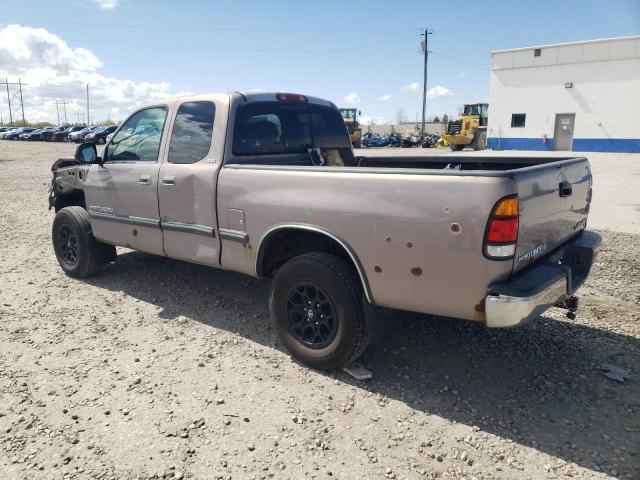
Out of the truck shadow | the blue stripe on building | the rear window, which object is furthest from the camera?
the blue stripe on building

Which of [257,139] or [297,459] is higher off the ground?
[257,139]

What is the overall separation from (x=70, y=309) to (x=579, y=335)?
470 cm

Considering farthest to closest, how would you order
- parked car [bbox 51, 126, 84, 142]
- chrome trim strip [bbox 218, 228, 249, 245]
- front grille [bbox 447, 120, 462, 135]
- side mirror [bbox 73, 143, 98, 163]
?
parked car [bbox 51, 126, 84, 142] < front grille [bbox 447, 120, 462, 135] < side mirror [bbox 73, 143, 98, 163] < chrome trim strip [bbox 218, 228, 249, 245]

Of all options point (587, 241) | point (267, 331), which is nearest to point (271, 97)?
point (267, 331)

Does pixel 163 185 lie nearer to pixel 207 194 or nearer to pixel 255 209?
pixel 207 194

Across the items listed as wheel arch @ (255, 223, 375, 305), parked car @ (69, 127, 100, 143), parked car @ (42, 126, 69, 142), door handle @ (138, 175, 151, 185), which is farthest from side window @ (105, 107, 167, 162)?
parked car @ (42, 126, 69, 142)

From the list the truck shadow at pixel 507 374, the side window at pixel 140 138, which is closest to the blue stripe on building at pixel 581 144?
the truck shadow at pixel 507 374

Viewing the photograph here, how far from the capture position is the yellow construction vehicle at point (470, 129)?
36.7 metres

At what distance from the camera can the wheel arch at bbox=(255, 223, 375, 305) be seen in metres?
3.34

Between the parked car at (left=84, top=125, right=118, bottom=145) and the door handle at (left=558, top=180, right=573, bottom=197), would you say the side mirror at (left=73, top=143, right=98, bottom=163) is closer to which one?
the door handle at (left=558, top=180, right=573, bottom=197)

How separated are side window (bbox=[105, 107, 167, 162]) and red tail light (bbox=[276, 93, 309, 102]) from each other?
3.65ft

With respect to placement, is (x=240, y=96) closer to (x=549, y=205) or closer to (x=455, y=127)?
(x=549, y=205)

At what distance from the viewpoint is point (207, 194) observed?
4148 millimetres

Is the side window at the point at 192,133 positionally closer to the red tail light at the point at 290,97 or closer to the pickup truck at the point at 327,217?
the pickup truck at the point at 327,217
